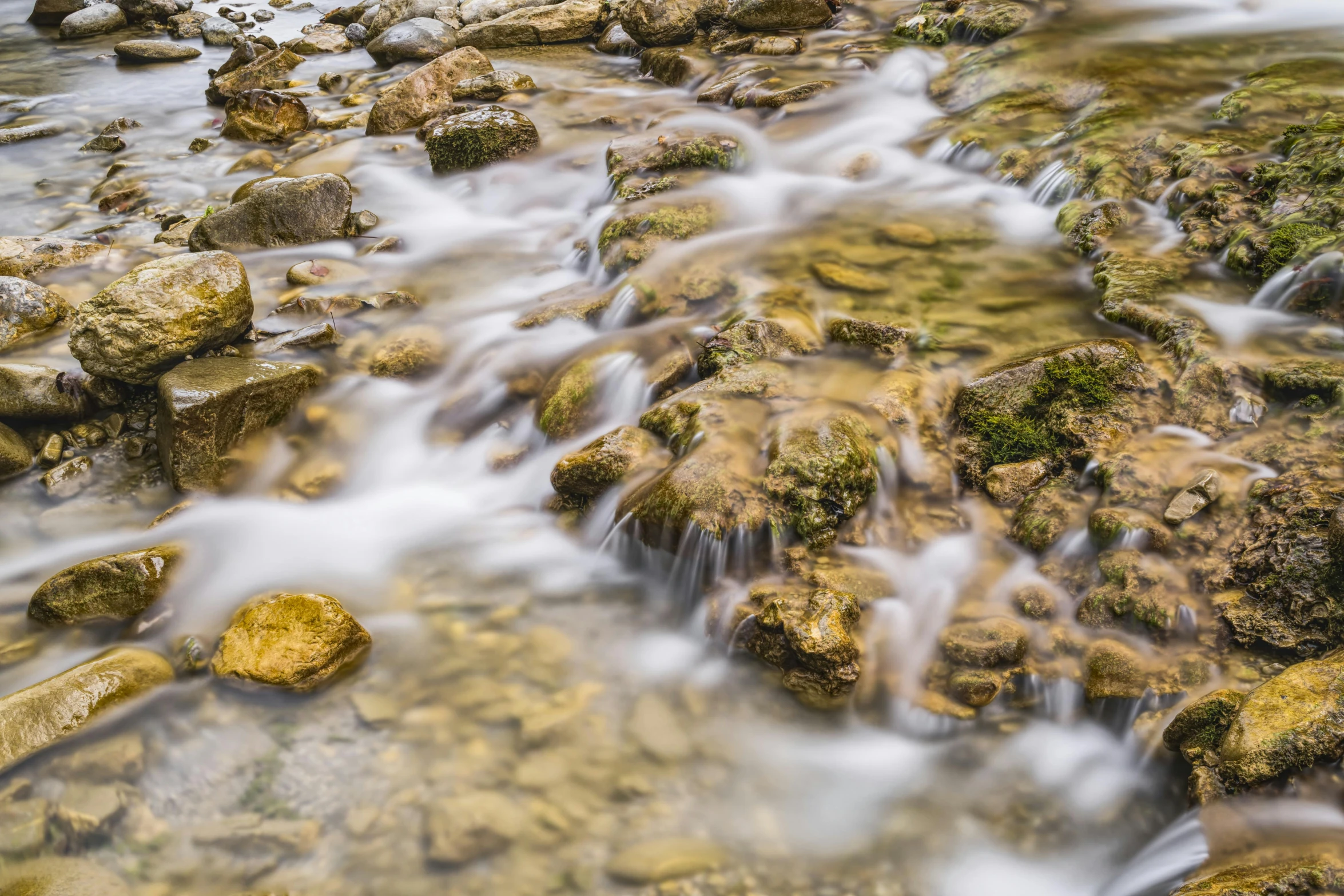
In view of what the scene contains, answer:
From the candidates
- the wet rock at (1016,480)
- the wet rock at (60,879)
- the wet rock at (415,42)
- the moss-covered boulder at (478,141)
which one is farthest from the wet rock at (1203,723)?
the wet rock at (415,42)

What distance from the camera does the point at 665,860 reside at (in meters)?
3.39

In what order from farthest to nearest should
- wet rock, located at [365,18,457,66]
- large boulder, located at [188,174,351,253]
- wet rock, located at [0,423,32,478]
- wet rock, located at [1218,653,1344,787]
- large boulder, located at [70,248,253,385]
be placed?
wet rock, located at [365,18,457,66]
large boulder, located at [188,174,351,253]
large boulder, located at [70,248,253,385]
wet rock, located at [0,423,32,478]
wet rock, located at [1218,653,1344,787]

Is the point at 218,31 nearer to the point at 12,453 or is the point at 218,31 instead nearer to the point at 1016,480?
the point at 12,453

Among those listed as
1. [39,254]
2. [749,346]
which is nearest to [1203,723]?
[749,346]

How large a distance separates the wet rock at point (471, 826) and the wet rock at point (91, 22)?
772 inches

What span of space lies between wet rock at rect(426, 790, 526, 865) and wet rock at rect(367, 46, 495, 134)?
9.68m

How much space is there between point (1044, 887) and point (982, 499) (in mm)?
2126

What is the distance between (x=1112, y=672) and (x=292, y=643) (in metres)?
3.93

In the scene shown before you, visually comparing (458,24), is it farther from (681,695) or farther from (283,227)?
(681,695)

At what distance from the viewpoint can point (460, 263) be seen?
8.10m

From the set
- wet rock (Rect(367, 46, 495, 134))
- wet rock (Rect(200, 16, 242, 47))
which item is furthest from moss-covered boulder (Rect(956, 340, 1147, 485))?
wet rock (Rect(200, 16, 242, 47))

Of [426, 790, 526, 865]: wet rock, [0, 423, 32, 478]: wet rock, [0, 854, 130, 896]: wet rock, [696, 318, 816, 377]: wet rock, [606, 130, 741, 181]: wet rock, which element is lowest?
[426, 790, 526, 865]: wet rock

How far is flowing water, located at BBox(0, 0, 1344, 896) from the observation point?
345cm

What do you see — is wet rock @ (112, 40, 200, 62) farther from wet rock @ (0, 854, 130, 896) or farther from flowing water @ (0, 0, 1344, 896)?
wet rock @ (0, 854, 130, 896)
